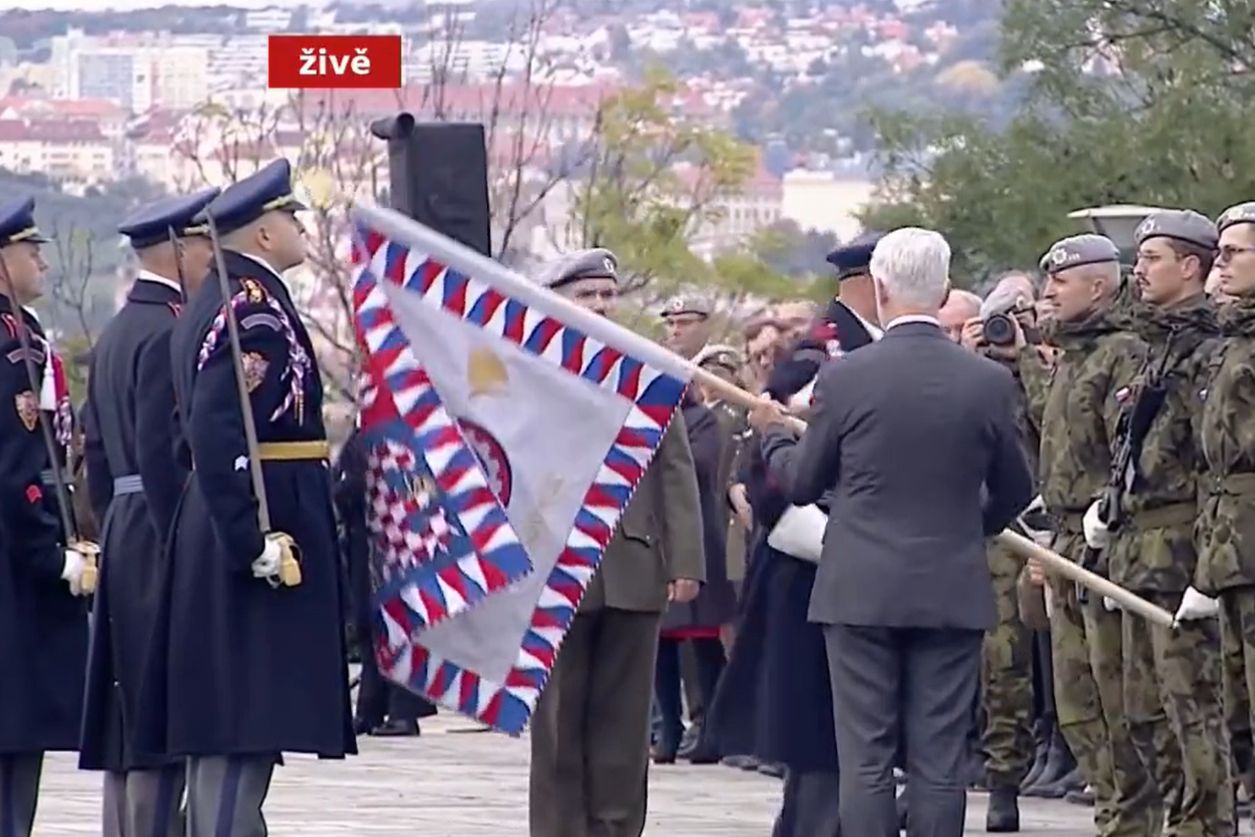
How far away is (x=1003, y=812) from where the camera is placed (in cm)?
1337

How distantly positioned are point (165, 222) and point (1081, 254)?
11.5 feet

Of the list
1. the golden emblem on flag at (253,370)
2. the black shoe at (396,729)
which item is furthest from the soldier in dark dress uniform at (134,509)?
the black shoe at (396,729)

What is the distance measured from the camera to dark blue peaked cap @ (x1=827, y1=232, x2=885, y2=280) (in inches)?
421

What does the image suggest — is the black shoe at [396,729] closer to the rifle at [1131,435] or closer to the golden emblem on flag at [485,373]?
the rifle at [1131,435]

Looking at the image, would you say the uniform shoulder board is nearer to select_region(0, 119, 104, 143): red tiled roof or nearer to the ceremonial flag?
the ceremonial flag

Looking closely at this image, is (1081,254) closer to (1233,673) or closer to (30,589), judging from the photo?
(1233,673)

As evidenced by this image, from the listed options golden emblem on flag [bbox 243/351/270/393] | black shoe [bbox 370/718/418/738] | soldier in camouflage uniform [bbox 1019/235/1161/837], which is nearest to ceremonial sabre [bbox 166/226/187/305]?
golden emblem on flag [bbox 243/351/270/393]

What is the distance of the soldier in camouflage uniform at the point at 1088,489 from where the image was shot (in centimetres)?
1159

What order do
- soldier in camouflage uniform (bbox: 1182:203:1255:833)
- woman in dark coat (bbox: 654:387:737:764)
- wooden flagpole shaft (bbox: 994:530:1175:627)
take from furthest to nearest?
woman in dark coat (bbox: 654:387:737:764) < soldier in camouflage uniform (bbox: 1182:203:1255:833) < wooden flagpole shaft (bbox: 994:530:1175:627)

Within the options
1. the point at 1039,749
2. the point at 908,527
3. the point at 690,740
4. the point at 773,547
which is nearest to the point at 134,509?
the point at 773,547

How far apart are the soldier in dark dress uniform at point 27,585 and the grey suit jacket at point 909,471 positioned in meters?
2.41

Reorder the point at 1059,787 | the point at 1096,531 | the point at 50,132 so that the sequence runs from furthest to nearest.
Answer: the point at 50,132 → the point at 1059,787 → the point at 1096,531

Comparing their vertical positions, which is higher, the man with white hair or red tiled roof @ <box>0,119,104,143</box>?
the man with white hair

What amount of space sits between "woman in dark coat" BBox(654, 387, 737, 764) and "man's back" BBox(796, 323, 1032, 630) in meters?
7.15
